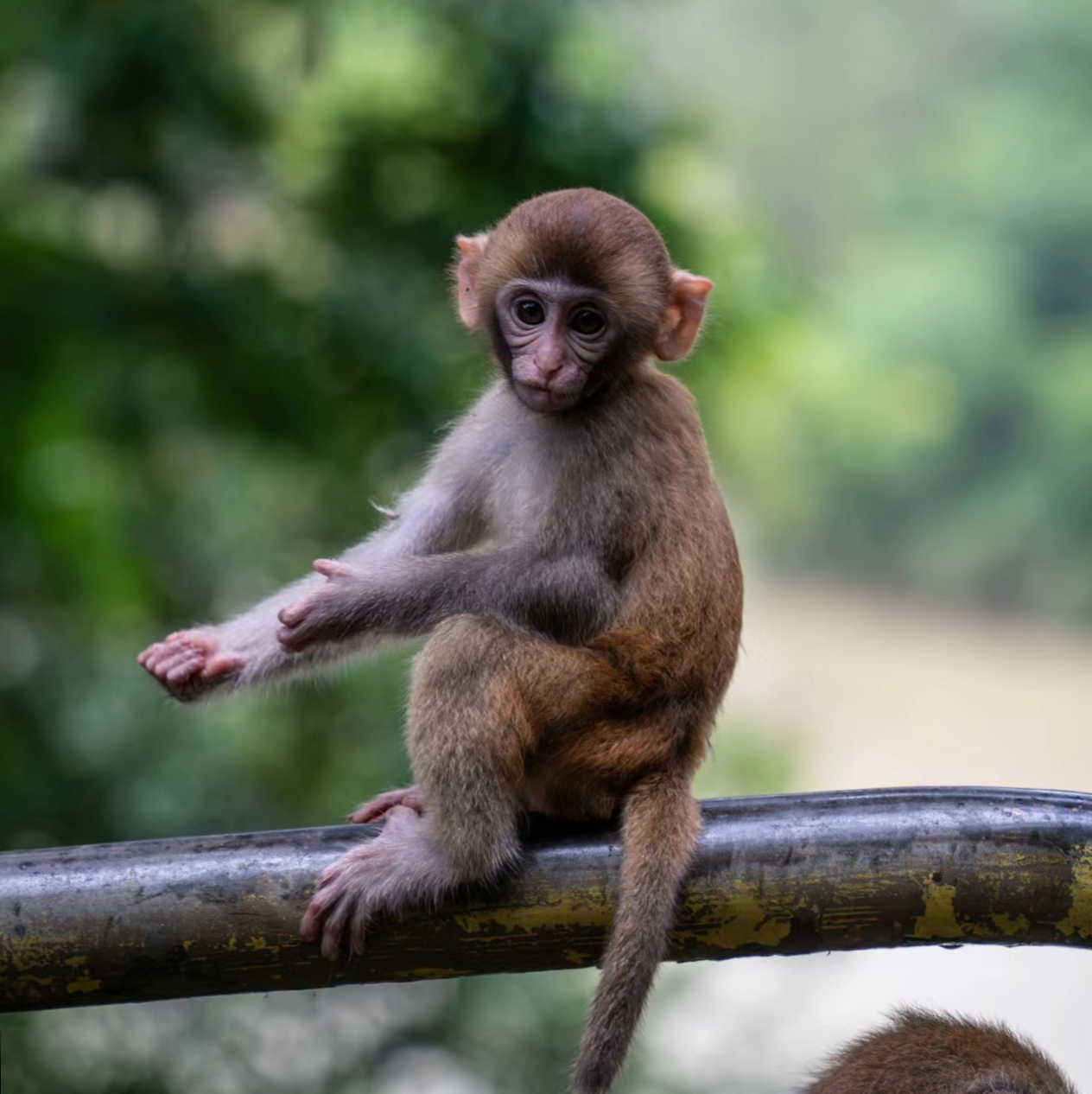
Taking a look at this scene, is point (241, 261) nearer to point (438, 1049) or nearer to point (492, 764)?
point (438, 1049)

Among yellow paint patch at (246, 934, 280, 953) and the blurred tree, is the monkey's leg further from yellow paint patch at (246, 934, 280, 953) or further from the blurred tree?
the blurred tree

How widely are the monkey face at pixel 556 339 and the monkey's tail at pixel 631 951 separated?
48.5 inches

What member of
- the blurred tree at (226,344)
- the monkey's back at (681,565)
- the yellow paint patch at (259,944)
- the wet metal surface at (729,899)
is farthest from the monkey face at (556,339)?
the blurred tree at (226,344)

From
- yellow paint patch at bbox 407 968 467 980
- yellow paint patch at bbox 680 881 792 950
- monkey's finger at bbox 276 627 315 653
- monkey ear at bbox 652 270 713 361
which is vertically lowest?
yellow paint patch at bbox 407 968 467 980

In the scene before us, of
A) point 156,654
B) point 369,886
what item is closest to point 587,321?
point 156,654

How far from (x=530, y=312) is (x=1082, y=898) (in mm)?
1963

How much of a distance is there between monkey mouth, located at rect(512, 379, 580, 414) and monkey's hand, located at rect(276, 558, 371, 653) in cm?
63

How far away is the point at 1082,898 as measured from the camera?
3.25 m

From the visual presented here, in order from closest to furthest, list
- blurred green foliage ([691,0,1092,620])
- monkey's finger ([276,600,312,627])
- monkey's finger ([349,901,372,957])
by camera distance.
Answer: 1. monkey's finger ([349,901,372,957])
2. monkey's finger ([276,600,312,627])
3. blurred green foliage ([691,0,1092,620])

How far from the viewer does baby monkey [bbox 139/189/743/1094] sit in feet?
11.3

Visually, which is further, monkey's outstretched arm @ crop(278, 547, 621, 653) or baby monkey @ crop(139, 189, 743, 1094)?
monkey's outstretched arm @ crop(278, 547, 621, 653)

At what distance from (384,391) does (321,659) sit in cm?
315

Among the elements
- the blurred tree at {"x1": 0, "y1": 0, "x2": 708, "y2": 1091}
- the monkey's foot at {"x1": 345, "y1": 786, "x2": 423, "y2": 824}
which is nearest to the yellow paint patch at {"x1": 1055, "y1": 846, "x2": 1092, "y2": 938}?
the monkey's foot at {"x1": 345, "y1": 786, "x2": 423, "y2": 824}

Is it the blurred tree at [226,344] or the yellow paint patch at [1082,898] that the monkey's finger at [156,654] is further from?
the blurred tree at [226,344]
